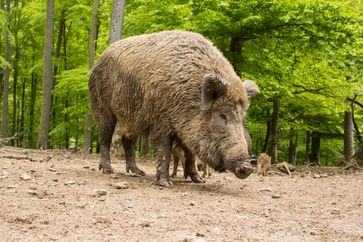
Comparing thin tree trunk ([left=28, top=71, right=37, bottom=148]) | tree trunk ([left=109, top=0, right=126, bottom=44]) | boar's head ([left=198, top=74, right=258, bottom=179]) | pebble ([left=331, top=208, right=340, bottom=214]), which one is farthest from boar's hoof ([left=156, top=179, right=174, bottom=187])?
thin tree trunk ([left=28, top=71, right=37, bottom=148])

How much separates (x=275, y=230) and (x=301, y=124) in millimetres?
15927

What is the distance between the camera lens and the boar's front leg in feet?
23.0

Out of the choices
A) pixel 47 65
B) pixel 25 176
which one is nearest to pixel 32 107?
pixel 47 65

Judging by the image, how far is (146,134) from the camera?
7.62m

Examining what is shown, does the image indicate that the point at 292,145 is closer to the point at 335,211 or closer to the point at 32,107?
the point at 32,107

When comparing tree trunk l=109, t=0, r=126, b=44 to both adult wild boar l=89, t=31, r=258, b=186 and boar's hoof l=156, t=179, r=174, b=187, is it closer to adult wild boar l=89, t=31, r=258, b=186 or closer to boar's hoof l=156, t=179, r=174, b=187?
adult wild boar l=89, t=31, r=258, b=186

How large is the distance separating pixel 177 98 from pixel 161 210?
2344 millimetres

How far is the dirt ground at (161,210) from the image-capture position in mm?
3930

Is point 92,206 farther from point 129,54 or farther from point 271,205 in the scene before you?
point 129,54

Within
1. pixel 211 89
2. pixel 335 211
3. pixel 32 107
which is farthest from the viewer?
pixel 32 107

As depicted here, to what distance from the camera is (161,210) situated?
4.94 metres

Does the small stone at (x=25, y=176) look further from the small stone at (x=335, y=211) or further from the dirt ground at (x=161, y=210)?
the small stone at (x=335, y=211)

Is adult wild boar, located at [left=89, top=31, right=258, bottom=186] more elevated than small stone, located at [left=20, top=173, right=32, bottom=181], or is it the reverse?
adult wild boar, located at [left=89, top=31, right=258, bottom=186]

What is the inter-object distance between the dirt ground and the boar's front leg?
0.64 ft
